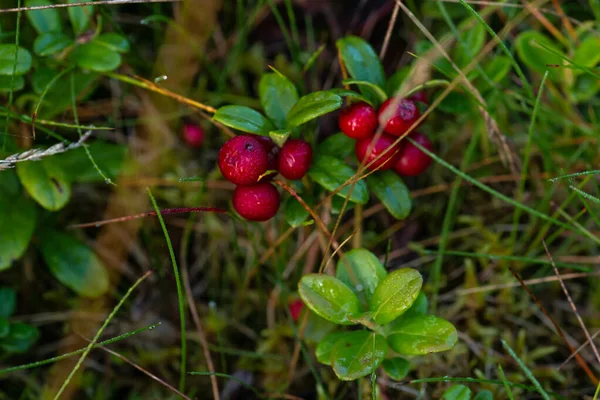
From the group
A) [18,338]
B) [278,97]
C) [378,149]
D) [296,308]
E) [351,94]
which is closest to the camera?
[351,94]

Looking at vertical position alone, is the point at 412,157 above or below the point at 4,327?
above

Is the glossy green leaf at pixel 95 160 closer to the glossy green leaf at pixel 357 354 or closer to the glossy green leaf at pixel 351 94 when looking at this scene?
the glossy green leaf at pixel 351 94

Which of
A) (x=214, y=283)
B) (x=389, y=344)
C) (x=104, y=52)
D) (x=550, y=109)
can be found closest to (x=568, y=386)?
(x=389, y=344)

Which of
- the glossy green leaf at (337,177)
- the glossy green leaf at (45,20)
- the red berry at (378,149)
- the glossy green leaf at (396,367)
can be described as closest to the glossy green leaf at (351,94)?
the red berry at (378,149)

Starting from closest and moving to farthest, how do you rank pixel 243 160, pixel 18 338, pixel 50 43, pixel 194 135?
1. pixel 243 160
2. pixel 50 43
3. pixel 18 338
4. pixel 194 135

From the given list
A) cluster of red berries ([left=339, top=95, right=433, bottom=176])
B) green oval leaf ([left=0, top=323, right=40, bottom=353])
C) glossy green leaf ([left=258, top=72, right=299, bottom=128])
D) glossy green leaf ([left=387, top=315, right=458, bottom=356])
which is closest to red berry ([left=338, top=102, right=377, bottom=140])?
cluster of red berries ([left=339, top=95, right=433, bottom=176])

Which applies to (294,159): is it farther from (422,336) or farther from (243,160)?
(422,336)

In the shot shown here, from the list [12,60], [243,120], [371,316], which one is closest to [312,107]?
[243,120]

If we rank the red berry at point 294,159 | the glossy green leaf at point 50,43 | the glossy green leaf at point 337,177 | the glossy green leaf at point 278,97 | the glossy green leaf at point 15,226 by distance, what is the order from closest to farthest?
the red berry at point 294,159 → the glossy green leaf at point 337,177 → the glossy green leaf at point 278,97 → the glossy green leaf at point 50,43 → the glossy green leaf at point 15,226
